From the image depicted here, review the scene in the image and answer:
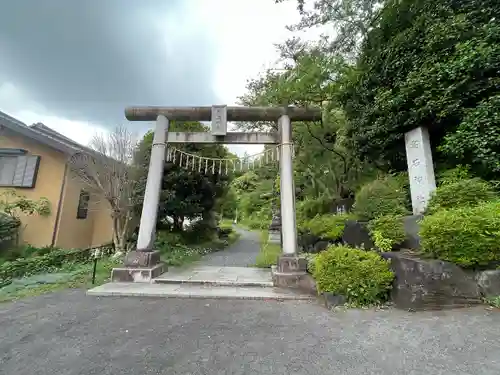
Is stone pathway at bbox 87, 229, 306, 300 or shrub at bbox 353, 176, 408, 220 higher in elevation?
shrub at bbox 353, 176, 408, 220

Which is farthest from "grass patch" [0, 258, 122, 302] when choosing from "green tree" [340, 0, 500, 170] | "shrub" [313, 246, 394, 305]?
"green tree" [340, 0, 500, 170]

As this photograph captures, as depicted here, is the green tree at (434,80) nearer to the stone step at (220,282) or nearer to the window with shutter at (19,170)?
the stone step at (220,282)

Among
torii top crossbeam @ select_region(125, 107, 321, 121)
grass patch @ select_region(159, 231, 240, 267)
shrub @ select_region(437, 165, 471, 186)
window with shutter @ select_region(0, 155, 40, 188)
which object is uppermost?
torii top crossbeam @ select_region(125, 107, 321, 121)

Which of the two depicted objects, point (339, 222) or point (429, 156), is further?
point (339, 222)

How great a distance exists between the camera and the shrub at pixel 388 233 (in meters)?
4.36

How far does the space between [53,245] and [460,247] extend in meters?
11.3

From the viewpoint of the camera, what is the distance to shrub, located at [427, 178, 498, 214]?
4160 mm

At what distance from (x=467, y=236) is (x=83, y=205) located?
461 inches

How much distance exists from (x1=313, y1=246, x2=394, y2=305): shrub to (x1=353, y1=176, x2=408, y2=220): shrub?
1693 mm

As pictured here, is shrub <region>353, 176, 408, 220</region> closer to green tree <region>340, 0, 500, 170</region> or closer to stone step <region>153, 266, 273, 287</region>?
green tree <region>340, 0, 500, 170</region>

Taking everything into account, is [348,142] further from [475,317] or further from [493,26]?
[475,317]

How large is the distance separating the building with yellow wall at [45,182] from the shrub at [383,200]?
28.7 ft

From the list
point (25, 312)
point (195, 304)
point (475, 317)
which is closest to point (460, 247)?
point (475, 317)

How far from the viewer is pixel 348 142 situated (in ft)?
24.5
